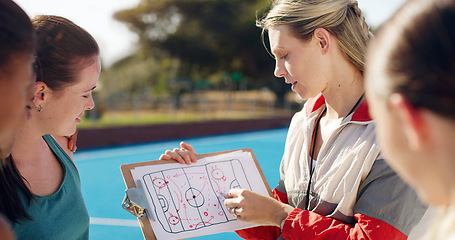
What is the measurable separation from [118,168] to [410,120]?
26.3ft

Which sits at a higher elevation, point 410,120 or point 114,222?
point 410,120

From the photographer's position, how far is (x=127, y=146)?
36.6ft

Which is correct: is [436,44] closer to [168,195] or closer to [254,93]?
[168,195]

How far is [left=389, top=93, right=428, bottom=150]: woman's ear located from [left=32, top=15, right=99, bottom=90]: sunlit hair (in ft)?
4.14

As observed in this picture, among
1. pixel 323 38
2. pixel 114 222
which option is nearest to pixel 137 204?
pixel 323 38

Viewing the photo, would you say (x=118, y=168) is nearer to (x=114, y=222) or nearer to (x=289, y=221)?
(x=114, y=222)

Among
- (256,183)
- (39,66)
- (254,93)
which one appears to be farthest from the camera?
(254,93)

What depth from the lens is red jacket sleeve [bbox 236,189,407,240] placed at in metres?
1.60

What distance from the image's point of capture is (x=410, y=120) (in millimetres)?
766

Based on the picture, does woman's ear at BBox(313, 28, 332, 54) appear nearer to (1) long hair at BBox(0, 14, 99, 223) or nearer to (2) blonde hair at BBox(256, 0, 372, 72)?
(2) blonde hair at BBox(256, 0, 372, 72)

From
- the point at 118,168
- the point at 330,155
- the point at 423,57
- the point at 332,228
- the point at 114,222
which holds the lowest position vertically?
the point at 118,168

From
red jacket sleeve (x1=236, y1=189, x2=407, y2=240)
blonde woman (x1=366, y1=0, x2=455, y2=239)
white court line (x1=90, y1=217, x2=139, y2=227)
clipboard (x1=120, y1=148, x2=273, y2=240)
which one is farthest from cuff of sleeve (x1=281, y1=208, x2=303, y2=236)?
white court line (x1=90, y1=217, x2=139, y2=227)

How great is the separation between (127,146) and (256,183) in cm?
941

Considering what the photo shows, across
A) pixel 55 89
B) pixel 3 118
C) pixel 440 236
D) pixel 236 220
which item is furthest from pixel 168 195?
pixel 440 236
